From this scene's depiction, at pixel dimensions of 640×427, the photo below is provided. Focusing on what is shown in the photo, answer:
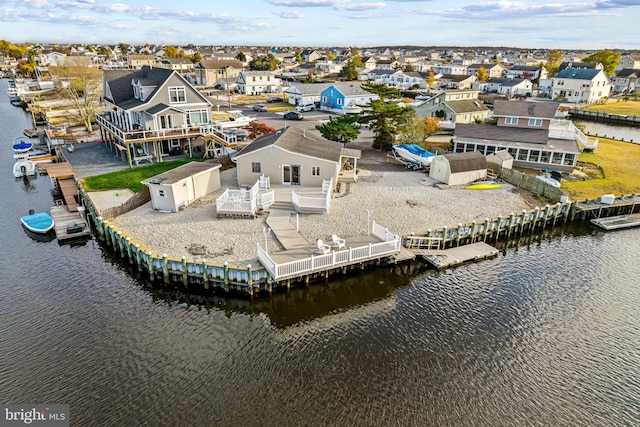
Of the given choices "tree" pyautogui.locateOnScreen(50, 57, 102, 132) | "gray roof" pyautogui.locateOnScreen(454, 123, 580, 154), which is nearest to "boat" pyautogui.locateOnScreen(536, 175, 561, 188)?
"gray roof" pyautogui.locateOnScreen(454, 123, 580, 154)

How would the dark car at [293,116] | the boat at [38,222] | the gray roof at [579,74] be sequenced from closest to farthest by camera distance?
the boat at [38,222], the dark car at [293,116], the gray roof at [579,74]

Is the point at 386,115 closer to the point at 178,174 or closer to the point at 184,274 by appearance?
the point at 178,174

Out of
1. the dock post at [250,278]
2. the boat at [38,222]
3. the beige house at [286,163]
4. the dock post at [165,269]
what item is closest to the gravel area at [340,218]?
the dock post at [165,269]

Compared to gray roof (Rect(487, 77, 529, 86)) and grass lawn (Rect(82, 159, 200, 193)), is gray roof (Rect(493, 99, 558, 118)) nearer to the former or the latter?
grass lawn (Rect(82, 159, 200, 193))

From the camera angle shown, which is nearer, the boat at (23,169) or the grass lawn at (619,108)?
the boat at (23,169)

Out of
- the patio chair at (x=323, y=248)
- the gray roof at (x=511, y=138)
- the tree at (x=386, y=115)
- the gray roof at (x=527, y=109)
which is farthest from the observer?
the tree at (x=386, y=115)

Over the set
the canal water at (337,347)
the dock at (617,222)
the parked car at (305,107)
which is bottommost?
the canal water at (337,347)

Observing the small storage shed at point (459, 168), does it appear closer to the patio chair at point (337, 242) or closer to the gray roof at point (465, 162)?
the gray roof at point (465, 162)

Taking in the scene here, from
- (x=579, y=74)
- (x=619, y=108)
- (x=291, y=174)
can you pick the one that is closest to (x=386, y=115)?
(x=291, y=174)
